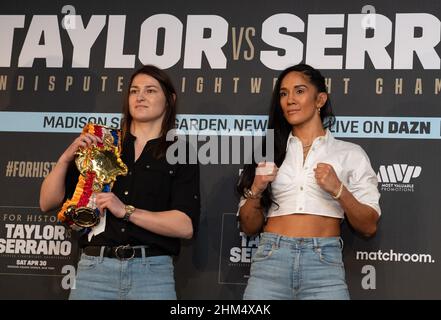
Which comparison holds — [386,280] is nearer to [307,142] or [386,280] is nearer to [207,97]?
[307,142]

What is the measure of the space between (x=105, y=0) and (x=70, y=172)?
1.38 meters

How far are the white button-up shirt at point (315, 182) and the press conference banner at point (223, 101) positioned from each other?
1.65ft

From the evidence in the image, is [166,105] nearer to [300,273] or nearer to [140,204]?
[140,204]

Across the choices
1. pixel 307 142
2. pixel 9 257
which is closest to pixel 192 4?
pixel 307 142

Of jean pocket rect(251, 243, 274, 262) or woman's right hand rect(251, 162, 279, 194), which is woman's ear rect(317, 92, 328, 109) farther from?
jean pocket rect(251, 243, 274, 262)

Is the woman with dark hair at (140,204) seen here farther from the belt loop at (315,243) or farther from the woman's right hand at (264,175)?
the belt loop at (315,243)

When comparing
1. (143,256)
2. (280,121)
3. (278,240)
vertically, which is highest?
(280,121)

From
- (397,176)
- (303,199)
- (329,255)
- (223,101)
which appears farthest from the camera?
(223,101)

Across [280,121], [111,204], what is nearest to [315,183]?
[280,121]

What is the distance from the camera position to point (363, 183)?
331 cm

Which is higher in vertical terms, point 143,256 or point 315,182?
point 315,182

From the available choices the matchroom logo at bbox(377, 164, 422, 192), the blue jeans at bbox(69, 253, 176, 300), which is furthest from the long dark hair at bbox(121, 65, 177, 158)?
the matchroom logo at bbox(377, 164, 422, 192)

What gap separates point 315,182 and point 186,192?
23.6 inches

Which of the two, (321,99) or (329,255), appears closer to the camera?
(329,255)
